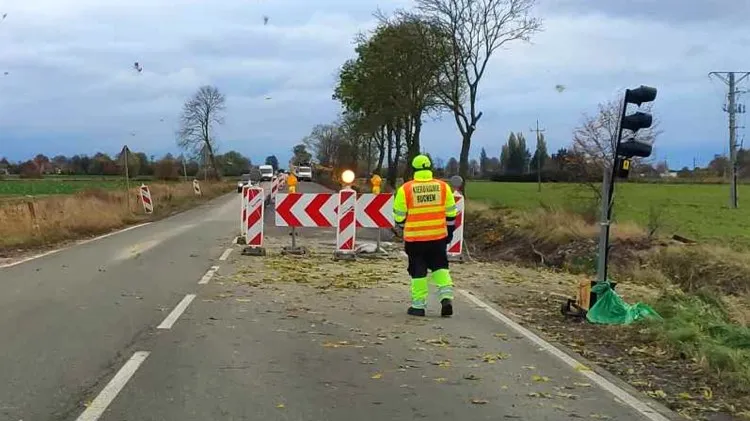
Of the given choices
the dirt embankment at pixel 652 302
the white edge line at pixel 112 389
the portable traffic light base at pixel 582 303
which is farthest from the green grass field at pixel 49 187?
the white edge line at pixel 112 389

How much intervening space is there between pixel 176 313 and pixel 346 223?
291 inches

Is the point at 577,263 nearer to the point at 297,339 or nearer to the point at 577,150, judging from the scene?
the point at 577,150

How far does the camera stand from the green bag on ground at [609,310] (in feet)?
33.5

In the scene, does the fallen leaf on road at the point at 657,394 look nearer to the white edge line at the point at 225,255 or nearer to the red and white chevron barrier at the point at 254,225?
the white edge line at the point at 225,255

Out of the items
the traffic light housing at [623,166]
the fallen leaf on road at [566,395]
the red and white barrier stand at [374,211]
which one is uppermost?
the traffic light housing at [623,166]

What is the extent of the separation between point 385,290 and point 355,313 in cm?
231

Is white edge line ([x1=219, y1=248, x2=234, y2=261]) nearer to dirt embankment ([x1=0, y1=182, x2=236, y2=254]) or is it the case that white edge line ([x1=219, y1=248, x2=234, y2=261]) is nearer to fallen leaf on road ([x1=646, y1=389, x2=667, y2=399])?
dirt embankment ([x1=0, y1=182, x2=236, y2=254])

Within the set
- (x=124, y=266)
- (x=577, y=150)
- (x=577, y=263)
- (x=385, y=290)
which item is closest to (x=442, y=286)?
(x=385, y=290)

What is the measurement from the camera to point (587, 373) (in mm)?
7453

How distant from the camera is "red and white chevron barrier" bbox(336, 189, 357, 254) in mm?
17156

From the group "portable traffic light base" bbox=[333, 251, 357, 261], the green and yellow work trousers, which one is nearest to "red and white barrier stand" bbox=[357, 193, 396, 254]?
"portable traffic light base" bbox=[333, 251, 357, 261]

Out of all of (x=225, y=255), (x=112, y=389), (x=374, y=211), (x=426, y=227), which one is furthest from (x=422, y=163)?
(x=225, y=255)

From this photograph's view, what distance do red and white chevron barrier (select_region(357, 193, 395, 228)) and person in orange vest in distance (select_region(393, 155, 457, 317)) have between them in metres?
7.03

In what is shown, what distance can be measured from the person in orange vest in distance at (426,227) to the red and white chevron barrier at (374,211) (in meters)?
7.03
